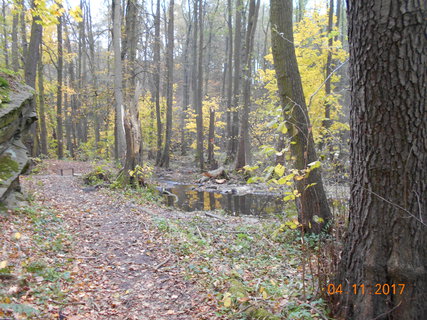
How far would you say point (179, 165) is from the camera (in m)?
23.4

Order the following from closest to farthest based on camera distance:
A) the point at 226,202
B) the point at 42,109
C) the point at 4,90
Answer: the point at 4,90 → the point at 226,202 → the point at 42,109

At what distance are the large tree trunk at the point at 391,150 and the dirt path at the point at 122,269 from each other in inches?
73.4

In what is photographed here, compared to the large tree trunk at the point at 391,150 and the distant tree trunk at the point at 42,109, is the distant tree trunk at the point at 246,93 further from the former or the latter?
the large tree trunk at the point at 391,150

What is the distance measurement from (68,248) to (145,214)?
2835 millimetres

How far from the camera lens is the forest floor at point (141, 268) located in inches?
125

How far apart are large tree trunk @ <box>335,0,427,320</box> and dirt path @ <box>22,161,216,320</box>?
187 centimetres

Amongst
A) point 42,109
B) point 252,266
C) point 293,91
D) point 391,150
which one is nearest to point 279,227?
point 252,266

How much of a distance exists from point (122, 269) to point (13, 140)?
4001 mm

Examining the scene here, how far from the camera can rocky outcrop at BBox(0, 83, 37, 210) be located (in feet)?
18.5

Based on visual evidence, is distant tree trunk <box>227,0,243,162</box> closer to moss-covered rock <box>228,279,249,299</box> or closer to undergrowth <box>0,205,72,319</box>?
undergrowth <box>0,205,72,319</box>

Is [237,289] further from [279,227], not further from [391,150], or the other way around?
[391,150]

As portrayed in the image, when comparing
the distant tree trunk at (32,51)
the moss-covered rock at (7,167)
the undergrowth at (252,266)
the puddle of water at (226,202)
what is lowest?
the puddle of water at (226,202)

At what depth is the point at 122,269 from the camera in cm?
462

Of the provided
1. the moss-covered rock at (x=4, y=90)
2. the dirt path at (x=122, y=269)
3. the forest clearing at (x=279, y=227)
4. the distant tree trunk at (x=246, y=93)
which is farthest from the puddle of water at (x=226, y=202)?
the moss-covered rock at (x=4, y=90)
